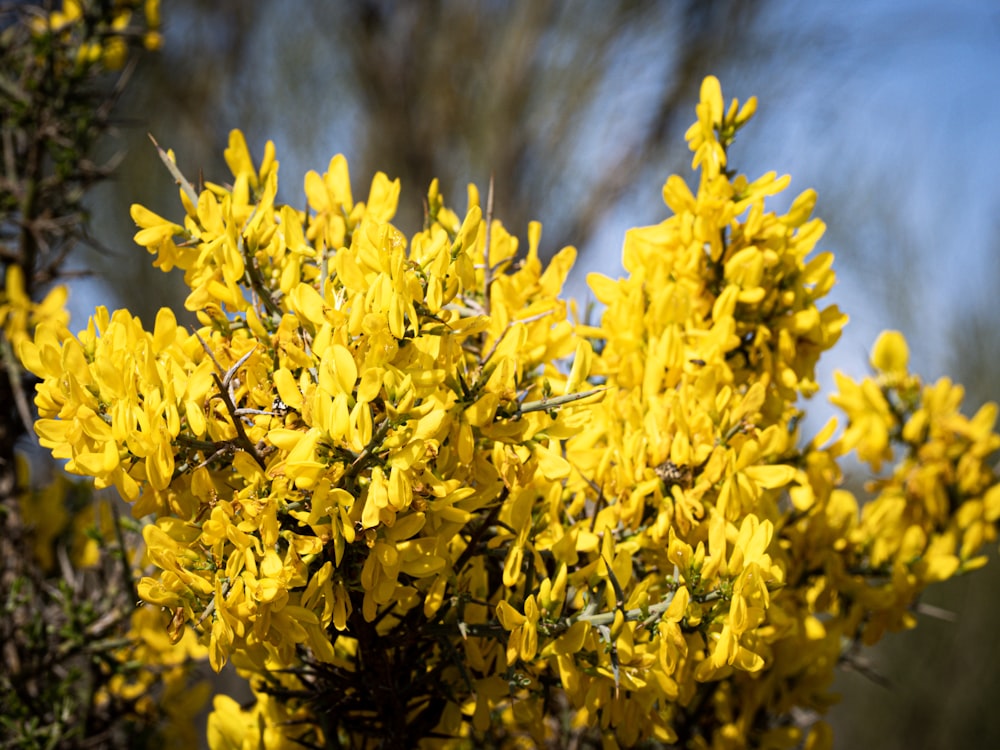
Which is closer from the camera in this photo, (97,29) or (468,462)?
(468,462)

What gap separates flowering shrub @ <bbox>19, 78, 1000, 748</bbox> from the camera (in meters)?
0.56

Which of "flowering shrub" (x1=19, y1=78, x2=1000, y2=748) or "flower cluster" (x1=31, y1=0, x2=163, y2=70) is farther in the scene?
"flower cluster" (x1=31, y1=0, x2=163, y2=70)

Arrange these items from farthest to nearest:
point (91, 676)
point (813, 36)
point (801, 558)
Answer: point (813, 36) → point (91, 676) → point (801, 558)

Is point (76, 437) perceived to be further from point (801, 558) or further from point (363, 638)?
point (801, 558)

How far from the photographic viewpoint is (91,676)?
1.05 m

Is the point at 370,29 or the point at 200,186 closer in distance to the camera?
the point at 200,186

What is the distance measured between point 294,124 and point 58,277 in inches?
186

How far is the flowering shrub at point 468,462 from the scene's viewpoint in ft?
1.83

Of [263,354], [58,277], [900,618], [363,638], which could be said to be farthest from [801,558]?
[58,277]

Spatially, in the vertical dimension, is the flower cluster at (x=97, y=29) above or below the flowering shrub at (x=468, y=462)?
above

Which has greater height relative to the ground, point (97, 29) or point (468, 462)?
point (97, 29)

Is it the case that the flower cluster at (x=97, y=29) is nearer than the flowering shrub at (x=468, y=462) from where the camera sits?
No

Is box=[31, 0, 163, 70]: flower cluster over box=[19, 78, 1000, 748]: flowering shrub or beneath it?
over

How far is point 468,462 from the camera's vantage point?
23.1 inches
